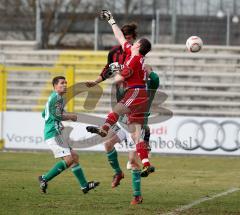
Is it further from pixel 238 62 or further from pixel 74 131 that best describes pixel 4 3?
pixel 74 131

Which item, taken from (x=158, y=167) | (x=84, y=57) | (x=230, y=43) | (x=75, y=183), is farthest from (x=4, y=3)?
(x=75, y=183)

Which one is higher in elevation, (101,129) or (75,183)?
(101,129)

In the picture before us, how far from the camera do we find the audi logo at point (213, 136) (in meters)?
24.2

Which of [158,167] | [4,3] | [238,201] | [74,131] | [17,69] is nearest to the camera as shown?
[238,201]

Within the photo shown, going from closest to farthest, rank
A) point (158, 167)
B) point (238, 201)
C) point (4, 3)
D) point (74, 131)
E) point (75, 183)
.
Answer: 1. point (238, 201)
2. point (75, 183)
3. point (158, 167)
4. point (74, 131)
5. point (4, 3)

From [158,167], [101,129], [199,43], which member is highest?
[199,43]

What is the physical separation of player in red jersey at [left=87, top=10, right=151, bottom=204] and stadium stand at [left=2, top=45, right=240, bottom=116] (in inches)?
622

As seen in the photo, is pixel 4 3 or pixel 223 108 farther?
pixel 4 3

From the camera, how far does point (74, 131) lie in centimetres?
2427

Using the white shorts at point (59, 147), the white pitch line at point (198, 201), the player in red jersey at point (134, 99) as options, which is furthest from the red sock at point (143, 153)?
the white shorts at point (59, 147)

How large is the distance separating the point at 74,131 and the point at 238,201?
454 inches

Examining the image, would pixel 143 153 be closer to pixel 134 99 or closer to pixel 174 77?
pixel 134 99

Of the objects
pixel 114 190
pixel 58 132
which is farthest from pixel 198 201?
pixel 58 132

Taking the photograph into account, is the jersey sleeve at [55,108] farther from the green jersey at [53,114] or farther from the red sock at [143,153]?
the red sock at [143,153]
